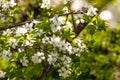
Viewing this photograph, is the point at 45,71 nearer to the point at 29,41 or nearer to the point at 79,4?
the point at 29,41

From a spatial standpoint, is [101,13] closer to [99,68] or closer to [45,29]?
[45,29]

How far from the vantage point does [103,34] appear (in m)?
7.18

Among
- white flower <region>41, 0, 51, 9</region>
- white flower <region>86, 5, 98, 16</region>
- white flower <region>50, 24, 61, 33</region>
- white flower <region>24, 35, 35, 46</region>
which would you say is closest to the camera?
white flower <region>50, 24, 61, 33</region>

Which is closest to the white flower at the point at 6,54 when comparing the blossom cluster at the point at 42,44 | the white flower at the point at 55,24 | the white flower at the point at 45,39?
the blossom cluster at the point at 42,44

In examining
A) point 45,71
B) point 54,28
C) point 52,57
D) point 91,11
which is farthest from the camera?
point 45,71

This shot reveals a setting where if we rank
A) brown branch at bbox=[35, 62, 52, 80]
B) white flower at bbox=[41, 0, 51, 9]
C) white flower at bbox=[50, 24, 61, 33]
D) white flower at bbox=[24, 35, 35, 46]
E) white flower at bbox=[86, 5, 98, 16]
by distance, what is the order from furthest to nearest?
1. brown branch at bbox=[35, 62, 52, 80]
2. white flower at bbox=[41, 0, 51, 9]
3. white flower at bbox=[86, 5, 98, 16]
4. white flower at bbox=[24, 35, 35, 46]
5. white flower at bbox=[50, 24, 61, 33]

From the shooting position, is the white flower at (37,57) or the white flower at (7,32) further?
the white flower at (7,32)

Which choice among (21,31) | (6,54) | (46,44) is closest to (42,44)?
(46,44)

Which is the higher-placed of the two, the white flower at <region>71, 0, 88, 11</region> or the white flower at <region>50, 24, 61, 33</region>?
the white flower at <region>71, 0, 88, 11</region>

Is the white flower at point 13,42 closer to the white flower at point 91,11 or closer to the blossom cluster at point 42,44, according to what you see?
the blossom cluster at point 42,44

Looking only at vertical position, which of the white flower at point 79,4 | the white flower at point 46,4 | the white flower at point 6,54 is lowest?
the white flower at point 6,54

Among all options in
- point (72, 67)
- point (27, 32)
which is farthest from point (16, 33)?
point (72, 67)

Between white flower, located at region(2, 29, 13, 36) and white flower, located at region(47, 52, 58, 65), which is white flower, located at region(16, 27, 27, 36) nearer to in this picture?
white flower, located at region(2, 29, 13, 36)

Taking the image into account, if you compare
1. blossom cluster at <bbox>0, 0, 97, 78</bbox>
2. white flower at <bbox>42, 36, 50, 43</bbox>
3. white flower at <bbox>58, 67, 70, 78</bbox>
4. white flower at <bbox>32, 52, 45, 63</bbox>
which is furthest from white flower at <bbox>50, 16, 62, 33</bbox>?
white flower at <bbox>58, 67, 70, 78</bbox>
